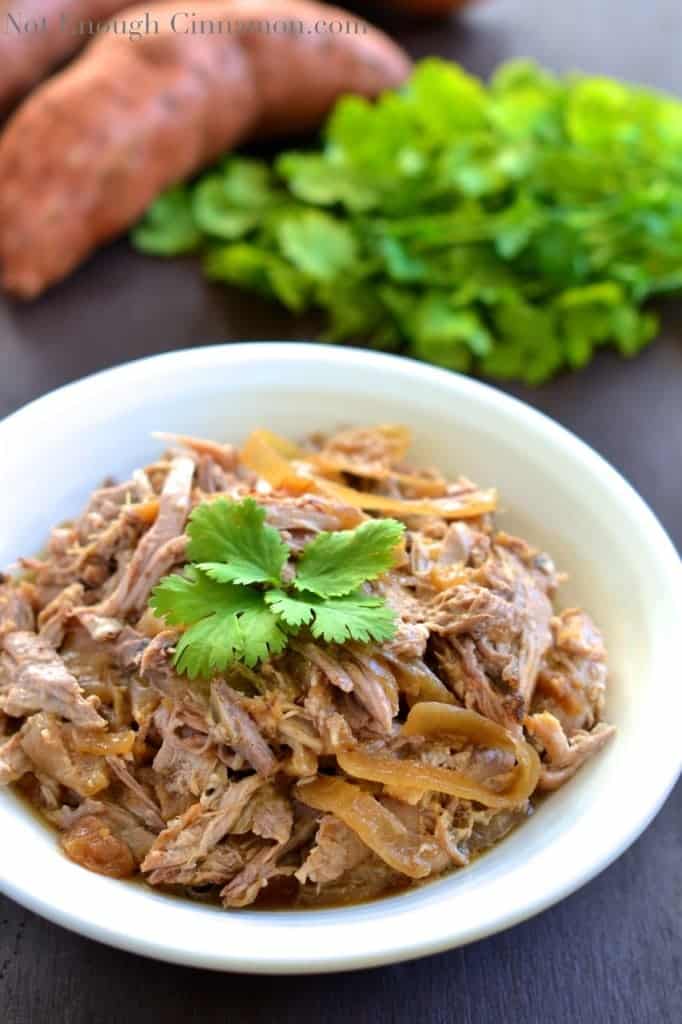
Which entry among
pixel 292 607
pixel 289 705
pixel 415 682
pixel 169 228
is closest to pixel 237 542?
pixel 292 607

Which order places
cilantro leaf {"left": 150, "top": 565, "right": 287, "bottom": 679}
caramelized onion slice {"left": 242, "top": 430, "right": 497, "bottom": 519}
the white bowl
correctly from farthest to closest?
caramelized onion slice {"left": 242, "top": 430, "right": 497, "bottom": 519}
cilantro leaf {"left": 150, "top": 565, "right": 287, "bottom": 679}
the white bowl

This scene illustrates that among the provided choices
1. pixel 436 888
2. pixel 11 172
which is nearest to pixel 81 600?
pixel 436 888

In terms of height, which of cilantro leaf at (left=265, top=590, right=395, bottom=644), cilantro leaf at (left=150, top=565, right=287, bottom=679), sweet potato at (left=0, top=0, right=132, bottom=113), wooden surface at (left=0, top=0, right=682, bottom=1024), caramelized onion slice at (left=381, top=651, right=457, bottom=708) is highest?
sweet potato at (left=0, top=0, right=132, bottom=113)

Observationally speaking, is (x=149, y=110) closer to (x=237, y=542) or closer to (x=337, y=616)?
(x=237, y=542)

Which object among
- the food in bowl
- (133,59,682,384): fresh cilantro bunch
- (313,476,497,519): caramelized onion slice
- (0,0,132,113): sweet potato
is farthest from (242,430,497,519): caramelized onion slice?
(0,0,132,113): sweet potato

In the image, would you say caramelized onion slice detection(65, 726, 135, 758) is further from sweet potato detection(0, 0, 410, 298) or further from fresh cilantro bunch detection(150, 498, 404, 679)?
sweet potato detection(0, 0, 410, 298)

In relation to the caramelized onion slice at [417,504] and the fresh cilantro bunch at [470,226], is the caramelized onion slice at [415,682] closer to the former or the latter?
the caramelized onion slice at [417,504]
